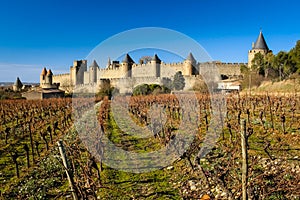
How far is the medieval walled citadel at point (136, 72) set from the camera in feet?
102

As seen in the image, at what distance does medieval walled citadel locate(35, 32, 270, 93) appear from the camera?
102 ft

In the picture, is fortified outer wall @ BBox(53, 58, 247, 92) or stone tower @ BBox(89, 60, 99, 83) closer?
fortified outer wall @ BBox(53, 58, 247, 92)

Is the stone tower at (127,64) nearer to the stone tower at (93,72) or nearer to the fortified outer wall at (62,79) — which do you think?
the stone tower at (93,72)

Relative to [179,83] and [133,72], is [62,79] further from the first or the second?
[179,83]

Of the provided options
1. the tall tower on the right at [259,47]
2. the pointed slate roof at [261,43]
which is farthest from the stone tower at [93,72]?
the pointed slate roof at [261,43]

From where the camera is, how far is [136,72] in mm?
32625

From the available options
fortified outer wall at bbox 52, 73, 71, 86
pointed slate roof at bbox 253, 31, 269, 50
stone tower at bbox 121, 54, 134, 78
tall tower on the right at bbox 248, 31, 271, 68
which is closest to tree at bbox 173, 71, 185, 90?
stone tower at bbox 121, 54, 134, 78

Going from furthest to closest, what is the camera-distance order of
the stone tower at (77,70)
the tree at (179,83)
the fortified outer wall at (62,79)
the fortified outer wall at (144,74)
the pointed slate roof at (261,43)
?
the fortified outer wall at (62,79) → the stone tower at (77,70) → the pointed slate roof at (261,43) → the fortified outer wall at (144,74) → the tree at (179,83)

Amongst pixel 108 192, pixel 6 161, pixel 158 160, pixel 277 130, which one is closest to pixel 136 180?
pixel 108 192

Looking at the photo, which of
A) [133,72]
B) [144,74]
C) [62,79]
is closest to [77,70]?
[62,79]

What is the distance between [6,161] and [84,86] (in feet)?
99.8

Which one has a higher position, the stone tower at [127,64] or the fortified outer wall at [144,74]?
the stone tower at [127,64]

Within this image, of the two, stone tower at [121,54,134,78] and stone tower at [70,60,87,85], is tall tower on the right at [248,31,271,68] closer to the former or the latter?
stone tower at [121,54,134,78]

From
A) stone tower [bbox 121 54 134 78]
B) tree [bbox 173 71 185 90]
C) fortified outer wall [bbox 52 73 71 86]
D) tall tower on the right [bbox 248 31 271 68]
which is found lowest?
tree [bbox 173 71 185 90]
